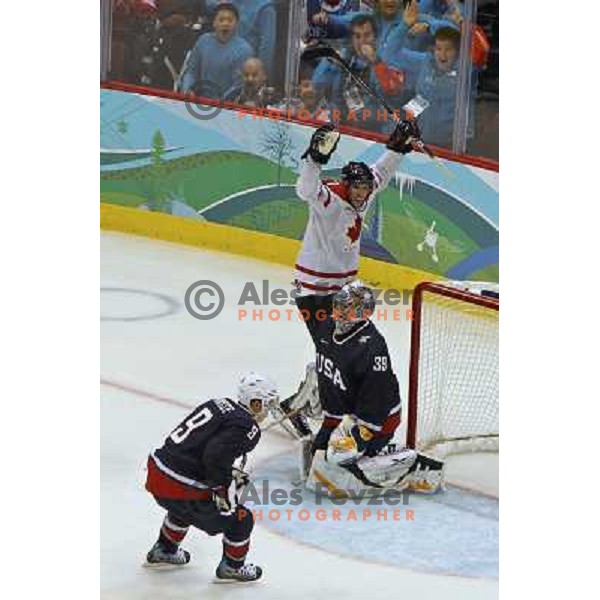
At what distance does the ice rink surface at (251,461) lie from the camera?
5641 millimetres

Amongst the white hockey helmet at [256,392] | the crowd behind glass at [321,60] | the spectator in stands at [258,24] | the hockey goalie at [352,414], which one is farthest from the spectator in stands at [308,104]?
the white hockey helmet at [256,392]

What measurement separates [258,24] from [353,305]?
0.83m

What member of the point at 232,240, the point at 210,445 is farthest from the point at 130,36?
the point at 210,445

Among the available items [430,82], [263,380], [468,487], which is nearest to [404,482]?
[468,487]

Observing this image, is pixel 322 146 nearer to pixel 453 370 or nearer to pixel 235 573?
pixel 453 370

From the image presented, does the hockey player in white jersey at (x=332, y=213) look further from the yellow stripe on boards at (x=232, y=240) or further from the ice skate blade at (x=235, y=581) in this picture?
the ice skate blade at (x=235, y=581)

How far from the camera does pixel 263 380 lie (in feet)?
18.6

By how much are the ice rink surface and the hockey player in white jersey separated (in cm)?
8

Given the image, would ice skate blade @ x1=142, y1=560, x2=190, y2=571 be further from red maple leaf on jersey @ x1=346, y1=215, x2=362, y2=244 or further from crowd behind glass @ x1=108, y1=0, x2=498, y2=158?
crowd behind glass @ x1=108, y1=0, x2=498, y2=158

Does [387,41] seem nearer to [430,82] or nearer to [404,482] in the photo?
[430,82]

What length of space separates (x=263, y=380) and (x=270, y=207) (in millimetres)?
584

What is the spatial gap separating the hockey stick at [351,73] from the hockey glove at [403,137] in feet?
0.08

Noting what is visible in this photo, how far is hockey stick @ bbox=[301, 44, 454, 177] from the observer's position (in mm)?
6098

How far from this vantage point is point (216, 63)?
624cm
